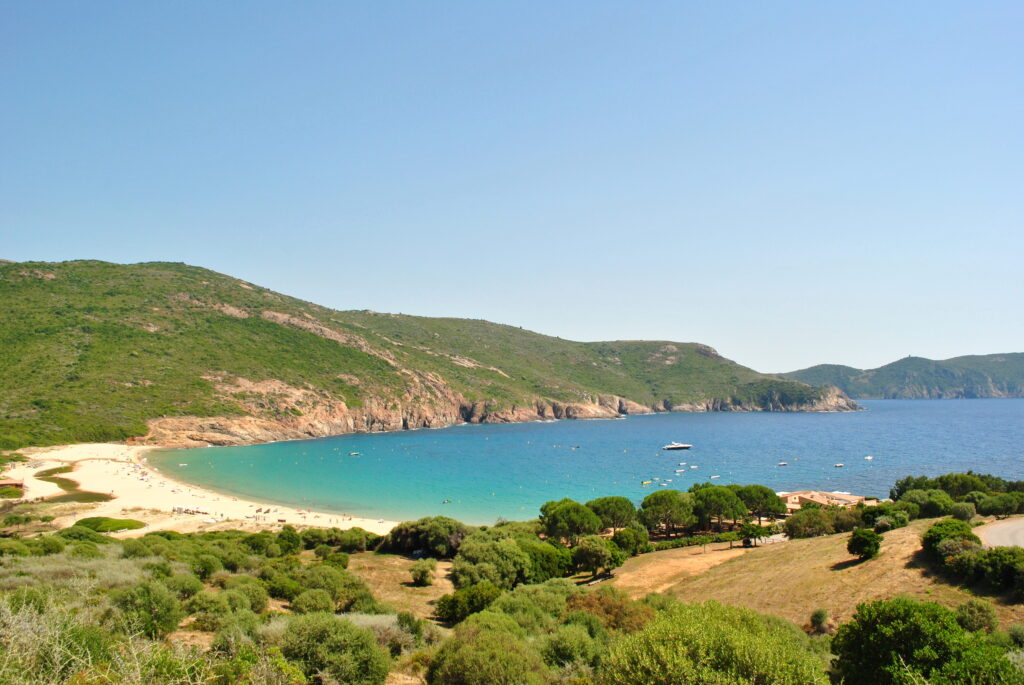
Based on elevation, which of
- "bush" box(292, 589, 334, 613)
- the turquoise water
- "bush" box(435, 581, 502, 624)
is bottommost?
the turquoise water

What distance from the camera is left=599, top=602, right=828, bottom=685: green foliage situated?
8648 mm

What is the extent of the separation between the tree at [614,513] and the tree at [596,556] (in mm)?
9646

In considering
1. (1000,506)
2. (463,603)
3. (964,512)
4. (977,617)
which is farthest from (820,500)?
(463,603)

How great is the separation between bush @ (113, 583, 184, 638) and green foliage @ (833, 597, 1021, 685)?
17771 millimetres

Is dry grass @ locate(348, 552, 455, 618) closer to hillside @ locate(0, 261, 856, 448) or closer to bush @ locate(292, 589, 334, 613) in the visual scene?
bush @ locate(292, 589, 334, 613)

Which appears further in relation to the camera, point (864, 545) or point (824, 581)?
point (864, 545)

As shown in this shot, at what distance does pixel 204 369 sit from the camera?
106m

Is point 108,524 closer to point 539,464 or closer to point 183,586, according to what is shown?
point 183,586

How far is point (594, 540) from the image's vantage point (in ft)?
104

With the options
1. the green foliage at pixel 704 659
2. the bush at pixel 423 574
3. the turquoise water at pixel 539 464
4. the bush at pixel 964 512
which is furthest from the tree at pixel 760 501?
the green foliage at pixel 704 659

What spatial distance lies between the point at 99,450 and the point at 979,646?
92.8m

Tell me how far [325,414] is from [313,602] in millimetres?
107889

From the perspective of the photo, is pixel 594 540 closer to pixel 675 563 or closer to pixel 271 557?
pixel 675 563

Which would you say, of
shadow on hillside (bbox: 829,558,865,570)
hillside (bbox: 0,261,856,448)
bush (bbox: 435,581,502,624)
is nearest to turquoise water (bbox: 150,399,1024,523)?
hillside (bbox: 0,261,856,448)
